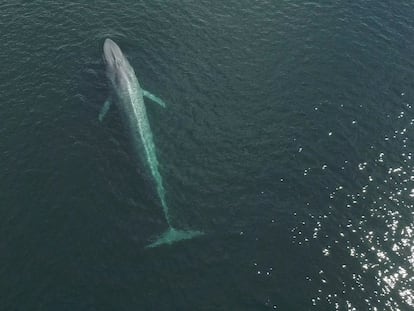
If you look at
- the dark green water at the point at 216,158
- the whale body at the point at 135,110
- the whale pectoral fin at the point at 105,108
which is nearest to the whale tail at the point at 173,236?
the whale body at the point at 135,110

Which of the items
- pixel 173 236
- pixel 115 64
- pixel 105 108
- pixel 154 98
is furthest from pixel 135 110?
pixel 173 236

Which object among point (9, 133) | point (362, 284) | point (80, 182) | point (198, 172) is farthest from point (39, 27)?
point (362, 284)

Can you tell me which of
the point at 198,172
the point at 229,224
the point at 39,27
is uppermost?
the point at 39,27

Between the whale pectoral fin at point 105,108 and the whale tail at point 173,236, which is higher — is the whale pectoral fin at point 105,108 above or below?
above

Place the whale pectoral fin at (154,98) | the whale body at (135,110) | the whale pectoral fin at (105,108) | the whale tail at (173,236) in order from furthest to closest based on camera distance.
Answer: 1. the whale pectoral fin at (154,98)
2. the whale pectoral fin at (105,108)
3. the whale body at (135,110)
4. the whale tail at (173,236)

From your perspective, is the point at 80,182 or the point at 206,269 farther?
the point at 80,182

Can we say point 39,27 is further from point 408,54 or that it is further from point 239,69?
point 408,54

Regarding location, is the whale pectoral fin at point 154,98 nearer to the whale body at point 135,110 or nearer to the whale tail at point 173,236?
the whale body at point 135,110
